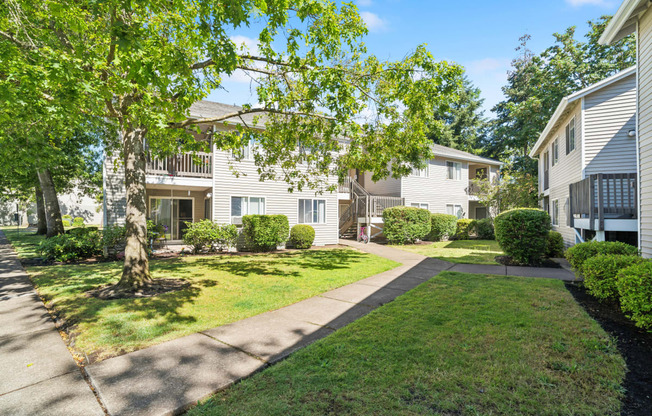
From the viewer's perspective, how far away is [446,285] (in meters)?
7.34

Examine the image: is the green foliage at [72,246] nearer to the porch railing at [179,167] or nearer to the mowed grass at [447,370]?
the porch railing at [179,167]

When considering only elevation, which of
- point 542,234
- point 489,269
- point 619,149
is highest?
point 619,149

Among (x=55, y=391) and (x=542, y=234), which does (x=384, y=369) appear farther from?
(x=542, y=234)

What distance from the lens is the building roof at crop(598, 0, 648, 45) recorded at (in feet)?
21.8

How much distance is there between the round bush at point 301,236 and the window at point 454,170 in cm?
1314

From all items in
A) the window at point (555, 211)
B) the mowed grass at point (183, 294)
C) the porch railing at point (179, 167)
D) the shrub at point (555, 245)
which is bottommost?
the mowed grass at point (183, 294)

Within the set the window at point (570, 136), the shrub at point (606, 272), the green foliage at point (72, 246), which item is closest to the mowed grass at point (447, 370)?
the shrub at point (606, 272)

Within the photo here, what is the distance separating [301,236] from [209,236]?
14.5ft

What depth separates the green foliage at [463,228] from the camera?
22.0 meters

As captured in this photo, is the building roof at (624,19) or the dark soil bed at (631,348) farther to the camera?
the building roof at (624,19)

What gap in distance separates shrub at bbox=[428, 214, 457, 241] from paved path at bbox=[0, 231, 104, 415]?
18508 millimetres

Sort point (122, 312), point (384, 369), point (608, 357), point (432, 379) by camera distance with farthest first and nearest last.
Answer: point (122, 312), point (608, 357), point (384, 369), point (432, 379)

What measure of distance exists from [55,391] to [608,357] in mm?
5716

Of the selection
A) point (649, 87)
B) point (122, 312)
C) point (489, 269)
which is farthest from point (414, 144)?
point (122, 312)
